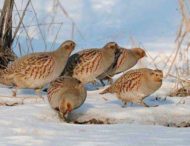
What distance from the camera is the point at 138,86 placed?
6426mm

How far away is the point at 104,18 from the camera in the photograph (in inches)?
501

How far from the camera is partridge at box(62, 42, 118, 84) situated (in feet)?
24.8

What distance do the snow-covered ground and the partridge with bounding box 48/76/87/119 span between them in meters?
0.09

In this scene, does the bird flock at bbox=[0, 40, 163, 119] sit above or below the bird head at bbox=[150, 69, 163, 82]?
below

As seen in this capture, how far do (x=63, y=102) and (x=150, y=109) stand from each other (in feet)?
2.77

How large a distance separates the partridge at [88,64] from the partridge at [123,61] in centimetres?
28

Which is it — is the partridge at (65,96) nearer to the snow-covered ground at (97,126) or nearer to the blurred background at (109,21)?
the snow-covered ground at (97,126)

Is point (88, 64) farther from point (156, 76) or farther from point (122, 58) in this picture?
point (156, 76)

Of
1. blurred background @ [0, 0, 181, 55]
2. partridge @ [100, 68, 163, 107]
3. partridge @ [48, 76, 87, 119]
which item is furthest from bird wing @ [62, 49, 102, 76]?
blurred background @ [0, 0, 181, 55]

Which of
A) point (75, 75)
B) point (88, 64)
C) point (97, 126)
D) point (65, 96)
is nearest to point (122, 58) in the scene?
point (88, 64)

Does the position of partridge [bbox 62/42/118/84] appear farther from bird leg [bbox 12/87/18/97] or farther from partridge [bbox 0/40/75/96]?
bird leg [bbox 12/87/18/97]

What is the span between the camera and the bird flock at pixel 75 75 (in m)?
5.76

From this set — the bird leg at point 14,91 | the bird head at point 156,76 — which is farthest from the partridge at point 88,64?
the bird head at point 156,76

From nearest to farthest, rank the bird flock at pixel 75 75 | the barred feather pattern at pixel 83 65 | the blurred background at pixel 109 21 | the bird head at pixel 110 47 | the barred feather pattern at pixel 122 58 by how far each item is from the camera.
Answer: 1. the bird flock at pixel 75 75
2. the barred feather pattern at pixel 83 65
3. the bird head at pixel 110 47
4. the barred feather pattern at pixel 122 58
5. the blurred background at pixel 109 21
